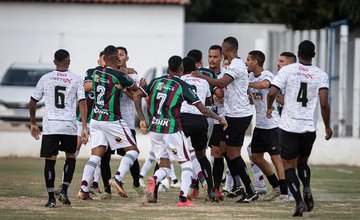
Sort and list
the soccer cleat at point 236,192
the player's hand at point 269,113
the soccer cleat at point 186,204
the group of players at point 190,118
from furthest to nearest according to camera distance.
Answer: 1. the soccer cleat at point 236,192
2. the soccer cleat at point 186,204
3. the player's hand at point 269,113
4. the group of players at point 190,118

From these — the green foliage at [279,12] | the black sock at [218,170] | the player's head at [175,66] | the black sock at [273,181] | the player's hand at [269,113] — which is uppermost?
the green foliage at [279,12]

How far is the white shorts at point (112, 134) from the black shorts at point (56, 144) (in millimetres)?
502

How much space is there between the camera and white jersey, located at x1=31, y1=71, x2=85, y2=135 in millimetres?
15484

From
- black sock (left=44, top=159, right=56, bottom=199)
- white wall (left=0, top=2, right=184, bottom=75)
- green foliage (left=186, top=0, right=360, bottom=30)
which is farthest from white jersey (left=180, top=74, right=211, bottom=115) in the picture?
green foliage (left=186, top=0, right=360, bottom=30)

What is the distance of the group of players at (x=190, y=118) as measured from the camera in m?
14.8

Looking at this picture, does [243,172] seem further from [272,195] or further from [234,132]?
[272,195]

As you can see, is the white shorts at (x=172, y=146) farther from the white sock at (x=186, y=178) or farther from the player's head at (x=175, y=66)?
the player's head at (x=175, y=66)

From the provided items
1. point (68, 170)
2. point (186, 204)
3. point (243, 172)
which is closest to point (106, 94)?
point (68, 170)

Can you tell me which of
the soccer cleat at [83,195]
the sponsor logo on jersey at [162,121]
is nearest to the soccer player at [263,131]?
the sponsor logo on jersey at [162,121]

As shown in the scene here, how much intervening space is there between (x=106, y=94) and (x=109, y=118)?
1.13 ft

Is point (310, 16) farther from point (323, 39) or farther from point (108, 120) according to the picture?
point (108, 120)

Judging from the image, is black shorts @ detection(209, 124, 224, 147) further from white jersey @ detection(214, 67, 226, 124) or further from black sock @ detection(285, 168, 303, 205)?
black sock @ detection(285, 168, 303, 205)

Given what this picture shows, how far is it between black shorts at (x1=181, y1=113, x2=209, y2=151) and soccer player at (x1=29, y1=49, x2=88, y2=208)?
5.68ft

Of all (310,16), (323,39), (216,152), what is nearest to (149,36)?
(310,16)
